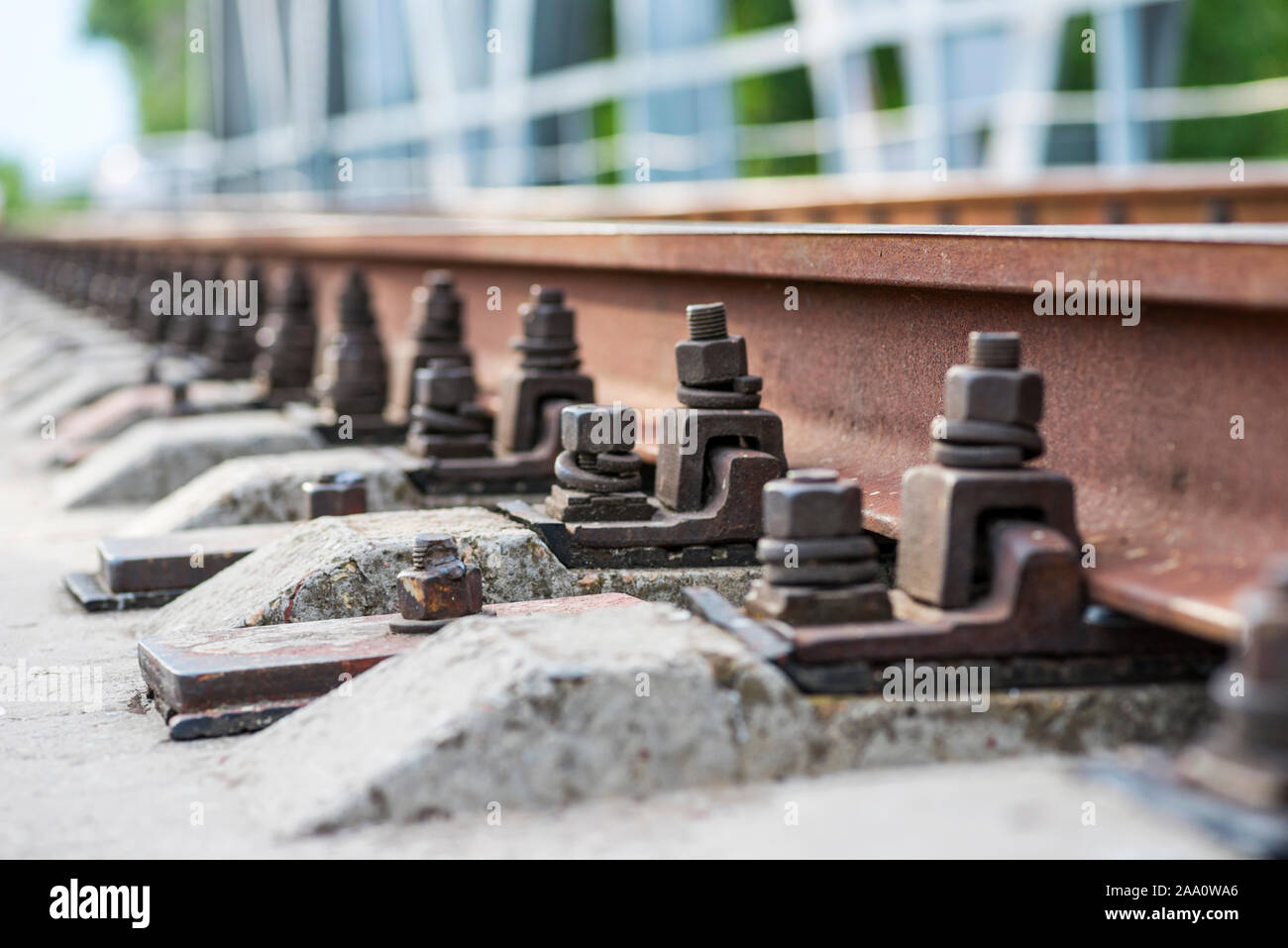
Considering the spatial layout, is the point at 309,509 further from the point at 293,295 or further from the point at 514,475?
the point at 293,295

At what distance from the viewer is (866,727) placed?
2340mm

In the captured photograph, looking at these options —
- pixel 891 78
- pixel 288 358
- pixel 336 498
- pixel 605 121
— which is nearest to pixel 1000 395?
pixel 336 498

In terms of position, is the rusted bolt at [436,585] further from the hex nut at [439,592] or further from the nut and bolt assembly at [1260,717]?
the nut and bolt assembly at [1260,717]

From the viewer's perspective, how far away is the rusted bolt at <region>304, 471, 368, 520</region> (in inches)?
161

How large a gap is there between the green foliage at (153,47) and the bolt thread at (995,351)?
78819mm

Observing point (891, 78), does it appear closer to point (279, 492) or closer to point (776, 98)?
point (776, 98)

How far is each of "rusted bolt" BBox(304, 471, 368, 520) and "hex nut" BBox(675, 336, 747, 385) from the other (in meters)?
1.11

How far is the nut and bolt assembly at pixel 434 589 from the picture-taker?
2.94 m

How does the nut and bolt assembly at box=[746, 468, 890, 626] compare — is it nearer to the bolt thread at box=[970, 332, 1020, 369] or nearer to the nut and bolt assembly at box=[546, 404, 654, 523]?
the bolt thread at box=[970, 332, 1020, 369]

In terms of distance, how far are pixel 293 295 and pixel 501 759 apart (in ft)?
17.9

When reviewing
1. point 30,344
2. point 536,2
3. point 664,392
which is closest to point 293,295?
point 664,392

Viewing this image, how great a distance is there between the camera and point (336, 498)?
13.4 ft

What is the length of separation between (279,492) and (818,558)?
2.37m
